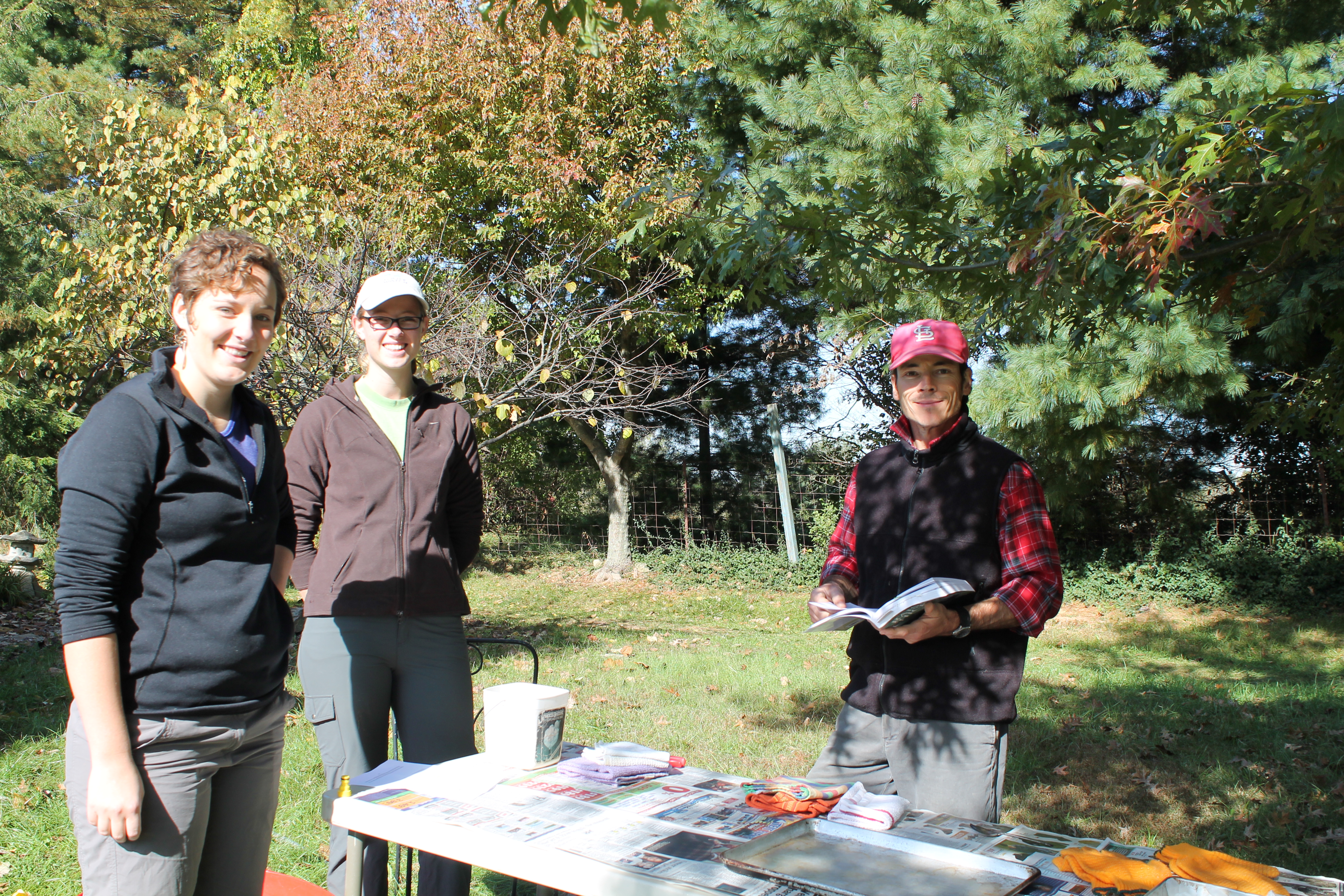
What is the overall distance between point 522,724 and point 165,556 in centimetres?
94

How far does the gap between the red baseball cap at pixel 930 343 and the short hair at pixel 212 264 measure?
158 cm

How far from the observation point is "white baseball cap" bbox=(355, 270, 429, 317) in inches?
109

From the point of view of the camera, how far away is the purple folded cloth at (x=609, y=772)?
2305mm

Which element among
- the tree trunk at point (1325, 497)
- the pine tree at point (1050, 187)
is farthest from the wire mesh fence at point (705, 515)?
the pine tree at point (1050, 187)

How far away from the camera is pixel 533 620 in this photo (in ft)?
35.1

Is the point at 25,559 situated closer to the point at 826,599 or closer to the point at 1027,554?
the point at 826,599

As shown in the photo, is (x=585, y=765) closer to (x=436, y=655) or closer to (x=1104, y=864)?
(x=436, y=655)

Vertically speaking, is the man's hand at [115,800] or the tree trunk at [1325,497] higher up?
the tree trunk at [1325,497]

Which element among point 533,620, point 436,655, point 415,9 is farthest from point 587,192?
point 436,655

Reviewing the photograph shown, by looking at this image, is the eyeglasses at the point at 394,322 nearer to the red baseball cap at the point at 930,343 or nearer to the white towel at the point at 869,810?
the red baseball cap at the point at 930,343

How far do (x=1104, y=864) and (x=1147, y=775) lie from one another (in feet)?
12.4

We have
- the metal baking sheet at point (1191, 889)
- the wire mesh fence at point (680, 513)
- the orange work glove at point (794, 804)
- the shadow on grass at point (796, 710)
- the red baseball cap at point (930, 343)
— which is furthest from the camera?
the wire mesh fence at point (680, 513)

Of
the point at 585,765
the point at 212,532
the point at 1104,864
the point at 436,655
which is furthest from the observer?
the point at 436,655

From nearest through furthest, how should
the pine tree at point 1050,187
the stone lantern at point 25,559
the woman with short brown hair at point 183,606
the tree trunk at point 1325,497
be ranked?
the woman with short brown hair at point 183,606
the pine tree at point 1050,187
the stone lantern at point 25,559
the tree trunk at point 1325,497
